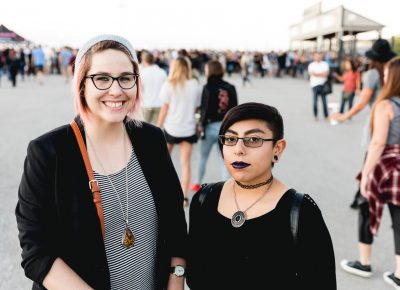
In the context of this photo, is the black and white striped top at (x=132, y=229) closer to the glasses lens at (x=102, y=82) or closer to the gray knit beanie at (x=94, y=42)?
the glasses lens at (x=102, y=82)

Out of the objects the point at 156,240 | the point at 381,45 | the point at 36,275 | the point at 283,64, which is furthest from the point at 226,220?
the point at 283,64

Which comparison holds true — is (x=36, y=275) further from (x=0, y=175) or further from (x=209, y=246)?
(x=0, y=175)

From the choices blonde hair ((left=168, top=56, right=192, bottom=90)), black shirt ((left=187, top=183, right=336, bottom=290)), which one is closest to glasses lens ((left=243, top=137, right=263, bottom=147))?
black shirt ((left=187, top=183, right=336, bottom=290))

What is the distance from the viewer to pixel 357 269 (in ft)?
11.7

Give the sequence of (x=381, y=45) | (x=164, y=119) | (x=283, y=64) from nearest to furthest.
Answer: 1. (x=381, y=45)
2. (x=164, y=119)
3. (x=283, y=64)

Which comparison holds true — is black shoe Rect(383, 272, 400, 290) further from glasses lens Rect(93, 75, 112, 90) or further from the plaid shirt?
glasses lens Rect(93, 75, 112, 90)

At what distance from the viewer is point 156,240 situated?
1810 millimetres

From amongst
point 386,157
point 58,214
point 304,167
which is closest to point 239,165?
point 58,214

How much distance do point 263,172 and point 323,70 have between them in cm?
971

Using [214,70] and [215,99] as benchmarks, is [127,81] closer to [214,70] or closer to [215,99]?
[215,99]

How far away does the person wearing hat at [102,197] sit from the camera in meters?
1.53

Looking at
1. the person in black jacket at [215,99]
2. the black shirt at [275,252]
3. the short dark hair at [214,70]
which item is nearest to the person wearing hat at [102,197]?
the black shirt at [275,252]

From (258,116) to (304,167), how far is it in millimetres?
5323

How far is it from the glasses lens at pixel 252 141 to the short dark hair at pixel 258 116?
0.21 feet
